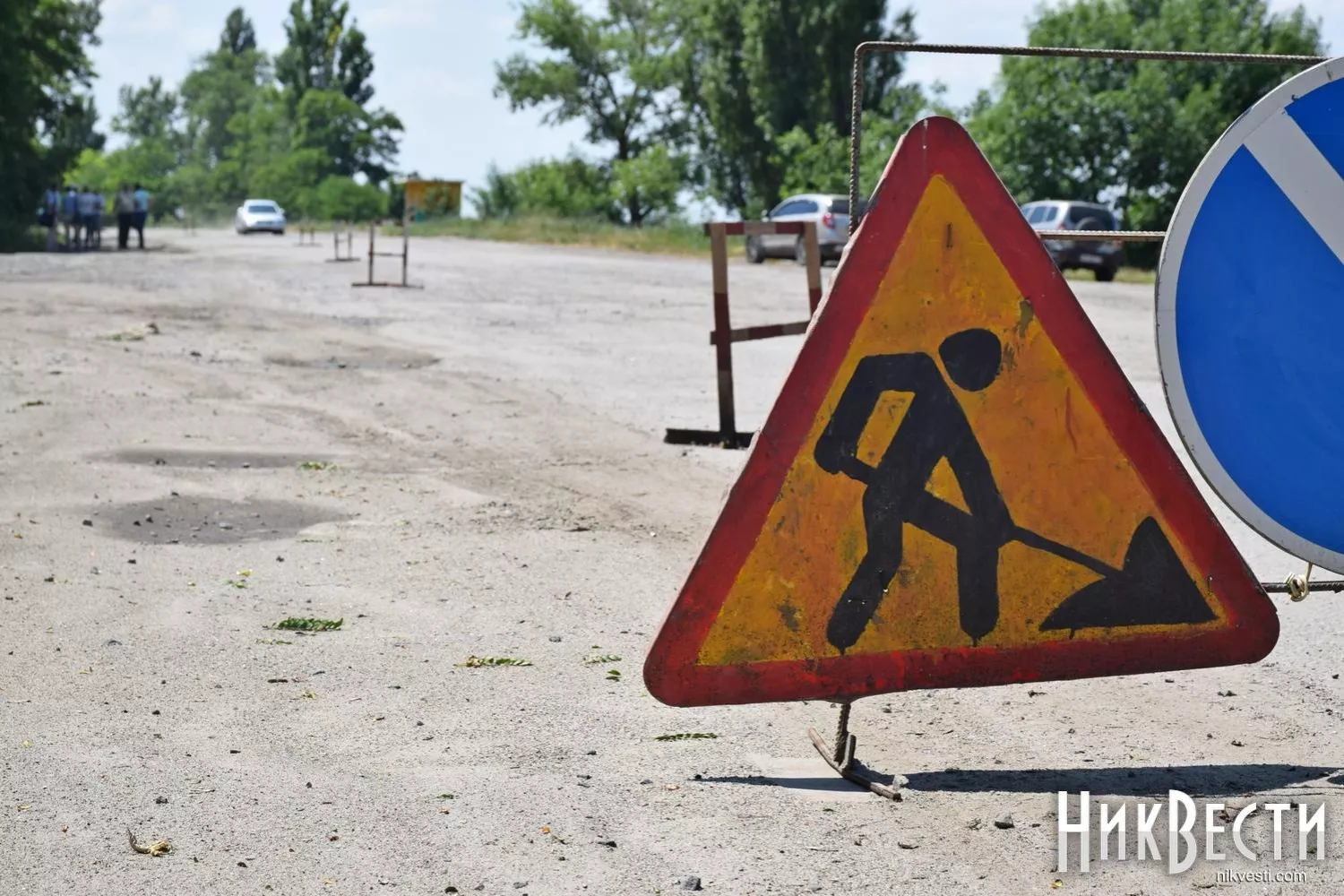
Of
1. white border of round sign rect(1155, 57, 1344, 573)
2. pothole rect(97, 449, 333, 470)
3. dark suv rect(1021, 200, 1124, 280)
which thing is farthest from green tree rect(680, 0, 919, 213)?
white border of round sign rect(1155, 57, 1344, 573)

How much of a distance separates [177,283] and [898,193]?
81.7 feet

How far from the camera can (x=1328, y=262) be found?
4.05 metres

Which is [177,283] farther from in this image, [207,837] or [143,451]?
[207,837]

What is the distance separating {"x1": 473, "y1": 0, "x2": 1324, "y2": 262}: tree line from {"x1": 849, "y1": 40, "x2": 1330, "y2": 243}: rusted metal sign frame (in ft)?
84.4

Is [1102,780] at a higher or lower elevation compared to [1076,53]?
lower

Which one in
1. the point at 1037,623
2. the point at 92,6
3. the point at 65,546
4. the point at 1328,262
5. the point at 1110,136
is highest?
the point at 92,6

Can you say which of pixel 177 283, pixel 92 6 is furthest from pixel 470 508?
pixel 92 6

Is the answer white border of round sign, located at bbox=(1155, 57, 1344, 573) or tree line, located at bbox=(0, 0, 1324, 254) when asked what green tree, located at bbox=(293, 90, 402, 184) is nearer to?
tree line, located at bbox=(0, 0, 1324, 254)

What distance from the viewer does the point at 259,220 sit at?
68188 mm

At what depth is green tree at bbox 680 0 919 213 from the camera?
58031mm

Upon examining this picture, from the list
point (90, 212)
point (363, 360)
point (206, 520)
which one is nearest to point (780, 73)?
point (90, 212)

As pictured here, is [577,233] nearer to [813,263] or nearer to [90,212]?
[90,212]

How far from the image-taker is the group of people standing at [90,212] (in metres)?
41.8

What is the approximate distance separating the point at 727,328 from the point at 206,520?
3895mm
